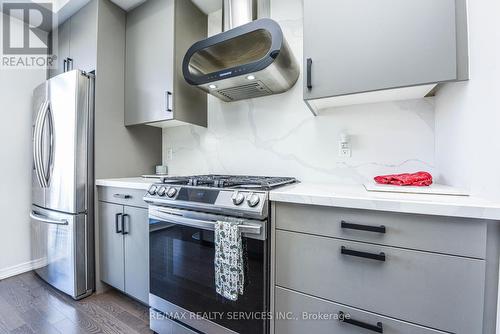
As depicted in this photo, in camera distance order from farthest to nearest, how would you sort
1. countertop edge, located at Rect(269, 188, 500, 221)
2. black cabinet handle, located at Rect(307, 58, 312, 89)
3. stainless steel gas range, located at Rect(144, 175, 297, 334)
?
black cabinet handle, located at Rect(307, 58, 312, 89) < stainless steel gas range, located at Rect(144, 175, 297, 334) < countertop edge, located at Rect(269, 188, 500, 221)

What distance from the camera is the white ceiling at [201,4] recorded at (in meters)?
Result: 1.91

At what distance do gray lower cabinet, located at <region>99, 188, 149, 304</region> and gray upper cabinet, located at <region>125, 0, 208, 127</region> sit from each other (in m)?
0.79

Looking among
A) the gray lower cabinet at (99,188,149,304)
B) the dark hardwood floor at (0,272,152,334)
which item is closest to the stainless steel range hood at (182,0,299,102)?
the gray lower cabinet at (99,188,149,304)

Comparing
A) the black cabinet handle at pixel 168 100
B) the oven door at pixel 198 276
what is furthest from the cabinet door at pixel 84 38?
the oven door at pixel 198 276

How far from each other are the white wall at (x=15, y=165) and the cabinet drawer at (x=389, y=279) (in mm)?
2685

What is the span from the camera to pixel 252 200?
1.03 m

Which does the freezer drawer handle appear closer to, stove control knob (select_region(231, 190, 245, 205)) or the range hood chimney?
stove control knob (select_region(231, 190, 245, 205))

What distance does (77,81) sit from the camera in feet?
5.64

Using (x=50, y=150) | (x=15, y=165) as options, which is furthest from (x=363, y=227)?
(x=15, y=165)

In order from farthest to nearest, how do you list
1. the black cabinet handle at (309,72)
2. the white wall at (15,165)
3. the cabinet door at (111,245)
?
the white wall at (15,165)
the cabinet door at (111,245)
the black cabinet handle at (309,72)

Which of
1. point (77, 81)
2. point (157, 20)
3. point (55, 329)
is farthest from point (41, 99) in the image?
point (55, 329)

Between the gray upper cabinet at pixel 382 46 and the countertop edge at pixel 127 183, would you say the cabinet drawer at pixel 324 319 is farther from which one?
the countertop edge at pixel 127 183

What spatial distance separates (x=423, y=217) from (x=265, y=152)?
1.17m

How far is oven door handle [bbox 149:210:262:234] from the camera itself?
3.38 feet
